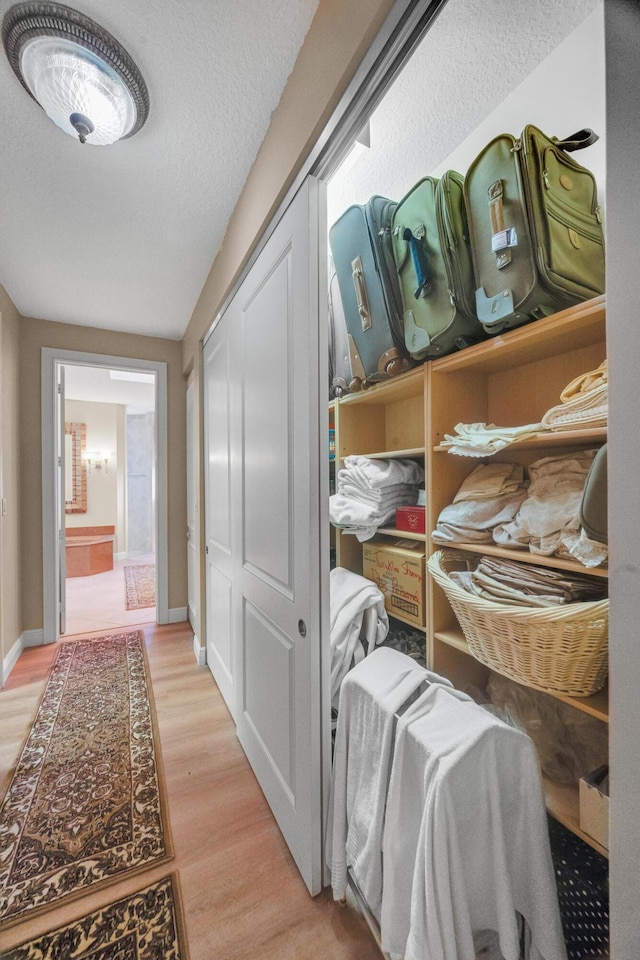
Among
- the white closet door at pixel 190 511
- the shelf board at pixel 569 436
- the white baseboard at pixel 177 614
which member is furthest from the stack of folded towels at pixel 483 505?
the white baseboard at pixel 177 614

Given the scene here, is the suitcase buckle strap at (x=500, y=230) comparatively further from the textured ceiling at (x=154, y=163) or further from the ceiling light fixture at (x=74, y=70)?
the ceiling light fixture at (x=74, y=70)

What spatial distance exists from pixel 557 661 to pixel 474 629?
0.22 m

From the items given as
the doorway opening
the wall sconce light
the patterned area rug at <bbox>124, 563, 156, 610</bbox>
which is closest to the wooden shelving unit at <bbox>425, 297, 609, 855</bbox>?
the patterned area rug at <bbox>124, 563, 156, 610</bbox>

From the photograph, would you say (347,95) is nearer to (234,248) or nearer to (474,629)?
(234,248)

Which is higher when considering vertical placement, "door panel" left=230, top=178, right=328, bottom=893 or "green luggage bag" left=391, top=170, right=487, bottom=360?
"green luggage bag" left=391, top=170, right=487, bottom=360

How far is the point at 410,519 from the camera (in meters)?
1.64

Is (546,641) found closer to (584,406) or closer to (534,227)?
(584,406)

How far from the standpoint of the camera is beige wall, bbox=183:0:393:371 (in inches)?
34.8

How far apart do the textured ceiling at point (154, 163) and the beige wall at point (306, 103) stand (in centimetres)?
7

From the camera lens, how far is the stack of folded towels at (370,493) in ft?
5.62

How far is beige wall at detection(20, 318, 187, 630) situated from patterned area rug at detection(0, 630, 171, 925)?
1017mm

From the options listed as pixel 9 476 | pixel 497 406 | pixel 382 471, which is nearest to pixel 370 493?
pixel 382 471

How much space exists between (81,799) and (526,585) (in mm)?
1898

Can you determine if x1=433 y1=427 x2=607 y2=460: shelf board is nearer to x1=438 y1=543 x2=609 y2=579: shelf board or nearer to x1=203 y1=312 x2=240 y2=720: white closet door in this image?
x1=438 y1=543 x2=609 y2=579: shelf board
